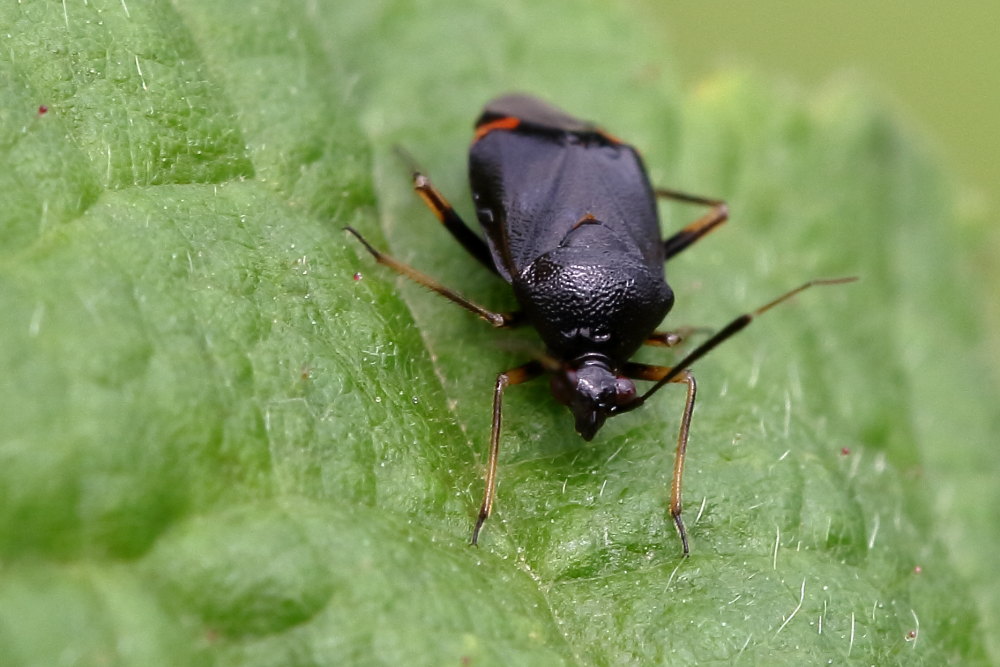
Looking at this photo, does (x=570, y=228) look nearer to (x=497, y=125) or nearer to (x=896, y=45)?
(x=497, y=125)

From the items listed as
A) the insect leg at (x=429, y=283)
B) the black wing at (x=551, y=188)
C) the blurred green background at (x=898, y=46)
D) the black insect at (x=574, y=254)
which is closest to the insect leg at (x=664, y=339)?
the black insect at (x=574, y=254)

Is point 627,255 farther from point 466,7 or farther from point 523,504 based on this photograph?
point 466,7

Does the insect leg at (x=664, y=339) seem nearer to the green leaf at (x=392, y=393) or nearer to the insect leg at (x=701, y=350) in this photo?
the green leaf at (x=392, y=393)

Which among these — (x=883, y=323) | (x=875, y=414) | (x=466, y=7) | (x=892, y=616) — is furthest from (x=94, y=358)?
(x=883, y=323)

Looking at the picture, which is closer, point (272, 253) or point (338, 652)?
point (338, 652)

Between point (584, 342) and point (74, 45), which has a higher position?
point (74, 45)

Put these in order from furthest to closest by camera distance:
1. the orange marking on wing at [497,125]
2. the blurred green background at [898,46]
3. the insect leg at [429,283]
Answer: the blurred green background at [898,46] → the orange marking on wing at [497,125] → the insect leg at [429,283]

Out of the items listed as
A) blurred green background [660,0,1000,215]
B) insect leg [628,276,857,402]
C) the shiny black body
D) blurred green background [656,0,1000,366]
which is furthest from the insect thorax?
blurred green background [660,0,1000,215]
